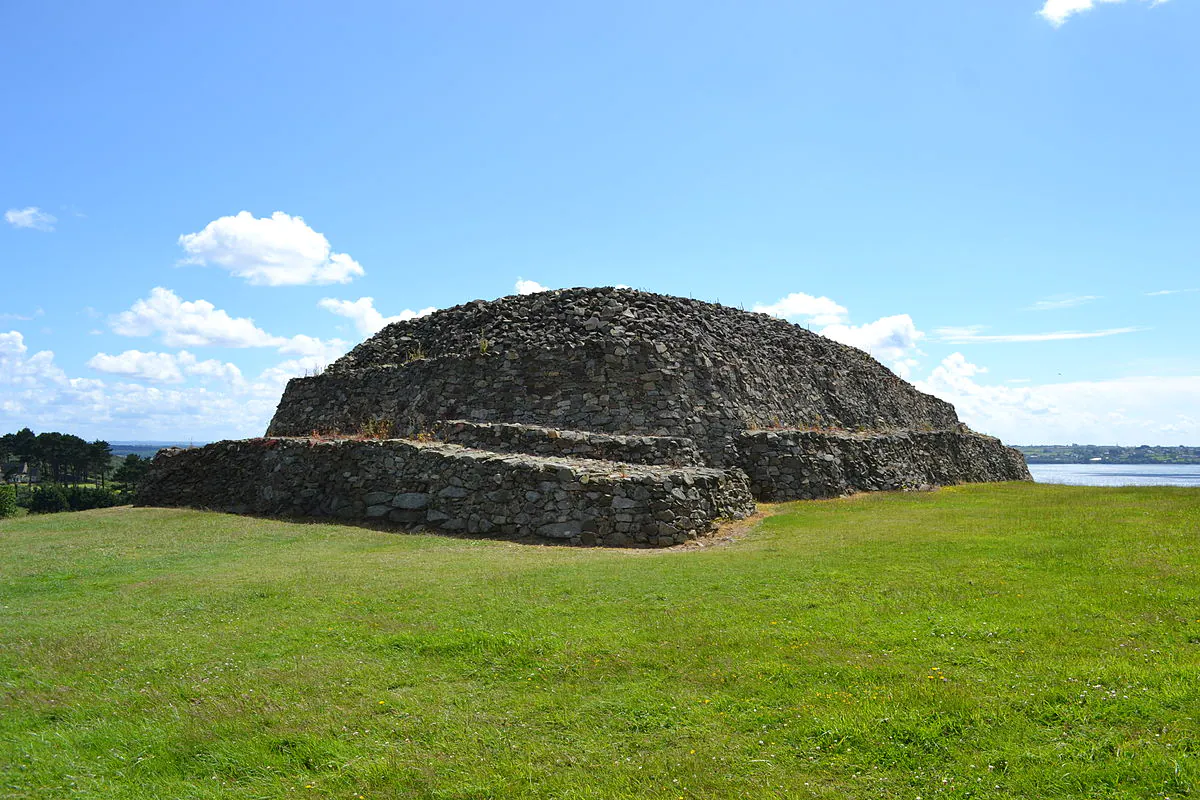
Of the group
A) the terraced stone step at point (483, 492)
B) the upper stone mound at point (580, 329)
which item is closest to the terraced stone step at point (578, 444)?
the terraced stone step at point (483, 492)

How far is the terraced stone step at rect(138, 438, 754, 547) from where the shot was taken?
58.2 feet

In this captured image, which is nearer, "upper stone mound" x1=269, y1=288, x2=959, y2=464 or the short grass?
the short grass

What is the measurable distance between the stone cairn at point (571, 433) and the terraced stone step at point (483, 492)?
5 centimetres

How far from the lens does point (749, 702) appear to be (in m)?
6.52

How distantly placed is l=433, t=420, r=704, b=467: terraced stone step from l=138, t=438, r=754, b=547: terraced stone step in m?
0.72

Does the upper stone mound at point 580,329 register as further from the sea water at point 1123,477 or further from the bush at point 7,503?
the bush at point 7,503

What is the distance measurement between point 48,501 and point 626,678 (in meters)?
55.2

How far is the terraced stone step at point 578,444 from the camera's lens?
70.8 feet

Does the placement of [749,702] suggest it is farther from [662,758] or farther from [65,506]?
[65,506]

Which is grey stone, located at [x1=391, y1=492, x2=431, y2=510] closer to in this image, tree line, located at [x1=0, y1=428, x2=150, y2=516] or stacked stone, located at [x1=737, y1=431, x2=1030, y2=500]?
stacked stone, located at [x1=737, y1=431, x2=1030, y2=500]

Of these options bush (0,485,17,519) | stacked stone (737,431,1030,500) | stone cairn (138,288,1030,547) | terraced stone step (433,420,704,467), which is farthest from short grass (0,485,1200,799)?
bush (0,485,17,519)

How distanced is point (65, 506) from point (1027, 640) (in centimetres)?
5623

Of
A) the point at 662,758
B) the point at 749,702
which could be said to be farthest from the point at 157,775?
the point at 749,702

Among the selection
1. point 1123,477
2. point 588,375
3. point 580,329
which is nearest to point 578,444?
point 588,375
